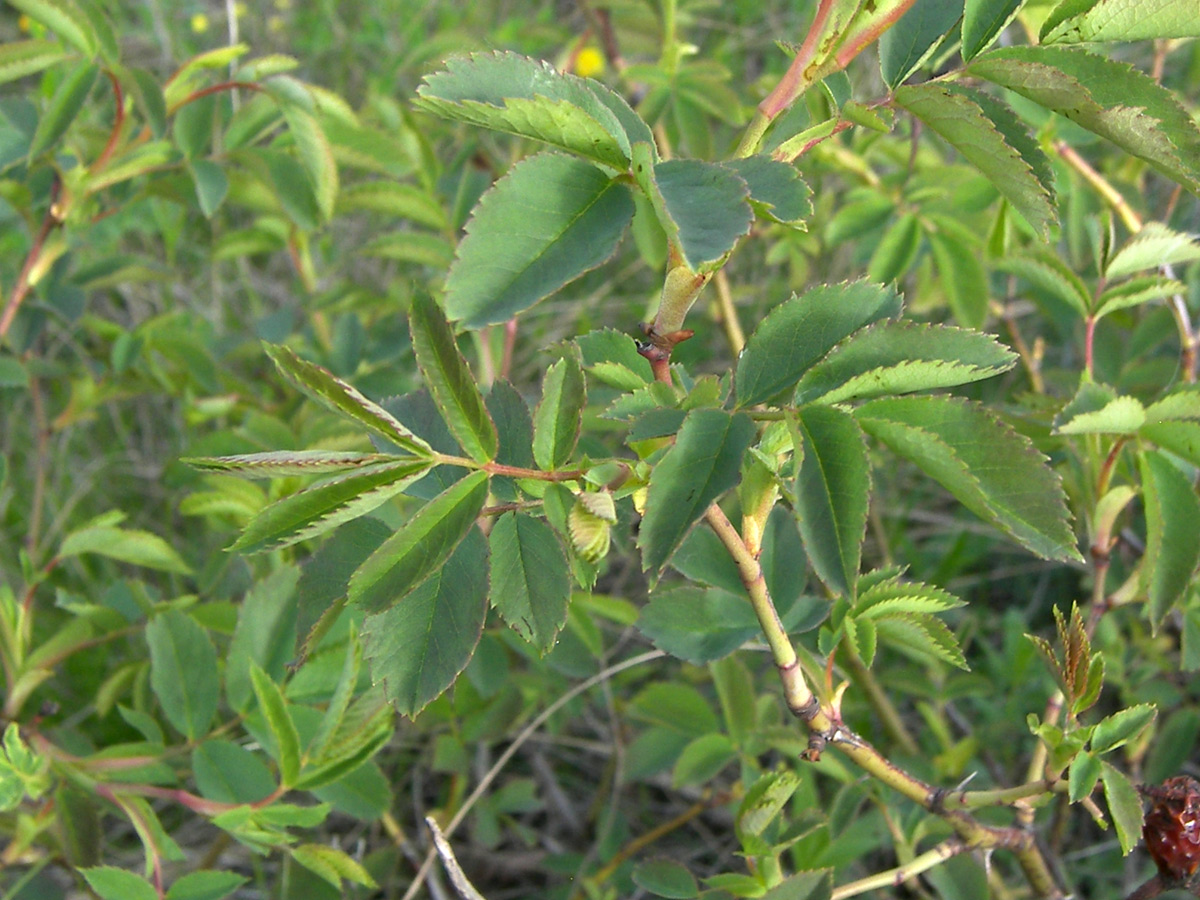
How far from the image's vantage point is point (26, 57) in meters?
1.39

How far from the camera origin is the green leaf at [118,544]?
1383 millimetres

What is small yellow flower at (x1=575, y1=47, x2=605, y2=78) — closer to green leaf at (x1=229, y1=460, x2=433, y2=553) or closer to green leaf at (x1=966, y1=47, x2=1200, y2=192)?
green leaf at (x1=966, y1=47, x2=1200, y2=192)

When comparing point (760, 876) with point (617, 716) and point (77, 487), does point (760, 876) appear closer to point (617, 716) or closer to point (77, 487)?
point (617, 716)

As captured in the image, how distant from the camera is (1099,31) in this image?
76 centimetres

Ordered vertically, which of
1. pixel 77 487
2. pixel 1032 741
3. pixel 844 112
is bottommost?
pixel 1032 741

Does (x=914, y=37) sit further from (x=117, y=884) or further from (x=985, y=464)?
(x=117, y=884)

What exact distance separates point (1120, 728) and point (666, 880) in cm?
44

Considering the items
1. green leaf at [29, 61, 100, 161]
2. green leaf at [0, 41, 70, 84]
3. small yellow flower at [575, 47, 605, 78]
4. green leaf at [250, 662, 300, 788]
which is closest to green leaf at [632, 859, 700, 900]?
green leaf at [250, 662, 300, 788]

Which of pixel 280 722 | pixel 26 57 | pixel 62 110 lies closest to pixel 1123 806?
pixel 280 722

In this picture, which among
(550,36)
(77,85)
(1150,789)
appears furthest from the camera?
(550,36)

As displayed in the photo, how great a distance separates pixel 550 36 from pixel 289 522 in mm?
1761

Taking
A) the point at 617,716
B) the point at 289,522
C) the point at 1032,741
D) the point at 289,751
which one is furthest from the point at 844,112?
the point at 1032,741

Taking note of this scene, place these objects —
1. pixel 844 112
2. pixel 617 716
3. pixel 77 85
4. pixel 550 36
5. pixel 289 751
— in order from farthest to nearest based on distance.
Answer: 1. pixel 550 36
2. pixel 617 716
3. pixel 77 85
4. pixel 289 751
5. pixel 844 112

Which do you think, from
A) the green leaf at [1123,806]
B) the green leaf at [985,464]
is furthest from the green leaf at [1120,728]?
the green leaf at [985,464]
